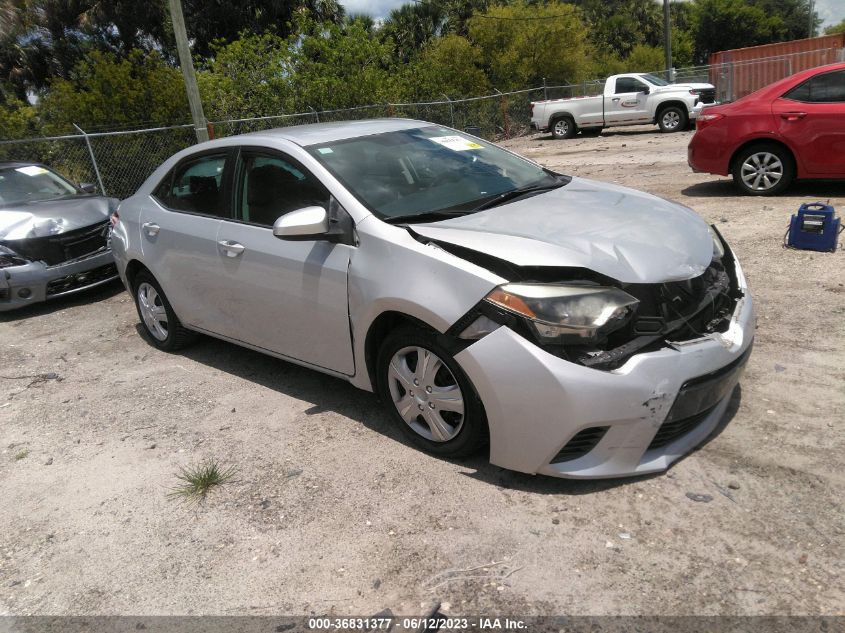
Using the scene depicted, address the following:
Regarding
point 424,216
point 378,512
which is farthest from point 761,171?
point 378,512

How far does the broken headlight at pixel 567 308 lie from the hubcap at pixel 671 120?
17.7m

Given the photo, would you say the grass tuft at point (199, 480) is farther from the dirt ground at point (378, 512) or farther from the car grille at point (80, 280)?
the car grille at point (80, 280)

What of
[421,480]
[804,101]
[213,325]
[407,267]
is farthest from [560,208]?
[804,101]

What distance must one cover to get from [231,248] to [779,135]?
6537mm

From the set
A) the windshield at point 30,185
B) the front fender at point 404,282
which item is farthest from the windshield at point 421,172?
the windshield at point 30,185

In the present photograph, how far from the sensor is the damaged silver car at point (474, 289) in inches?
117

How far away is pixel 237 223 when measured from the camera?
4461 millimetres

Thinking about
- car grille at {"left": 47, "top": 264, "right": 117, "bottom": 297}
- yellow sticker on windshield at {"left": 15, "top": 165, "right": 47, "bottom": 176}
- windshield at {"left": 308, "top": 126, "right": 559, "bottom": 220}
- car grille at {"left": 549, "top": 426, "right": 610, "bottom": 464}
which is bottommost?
car grille at {"left": 549, "top": 426, "right": 610, "bottom": 464}

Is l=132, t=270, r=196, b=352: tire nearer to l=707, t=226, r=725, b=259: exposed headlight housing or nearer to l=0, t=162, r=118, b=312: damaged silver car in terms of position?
l=0, t=162, r=118, b=312: damaged silver car

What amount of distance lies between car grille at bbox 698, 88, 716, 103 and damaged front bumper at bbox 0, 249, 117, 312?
52.4 feet

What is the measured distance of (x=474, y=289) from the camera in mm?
3115

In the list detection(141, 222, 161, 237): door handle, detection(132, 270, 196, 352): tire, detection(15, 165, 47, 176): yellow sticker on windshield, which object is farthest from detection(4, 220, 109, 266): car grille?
detection(141, 222, 161, 237): door handle

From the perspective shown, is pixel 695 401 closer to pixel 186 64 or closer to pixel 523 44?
pixel 186 64

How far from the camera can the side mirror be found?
3656 millimetres
